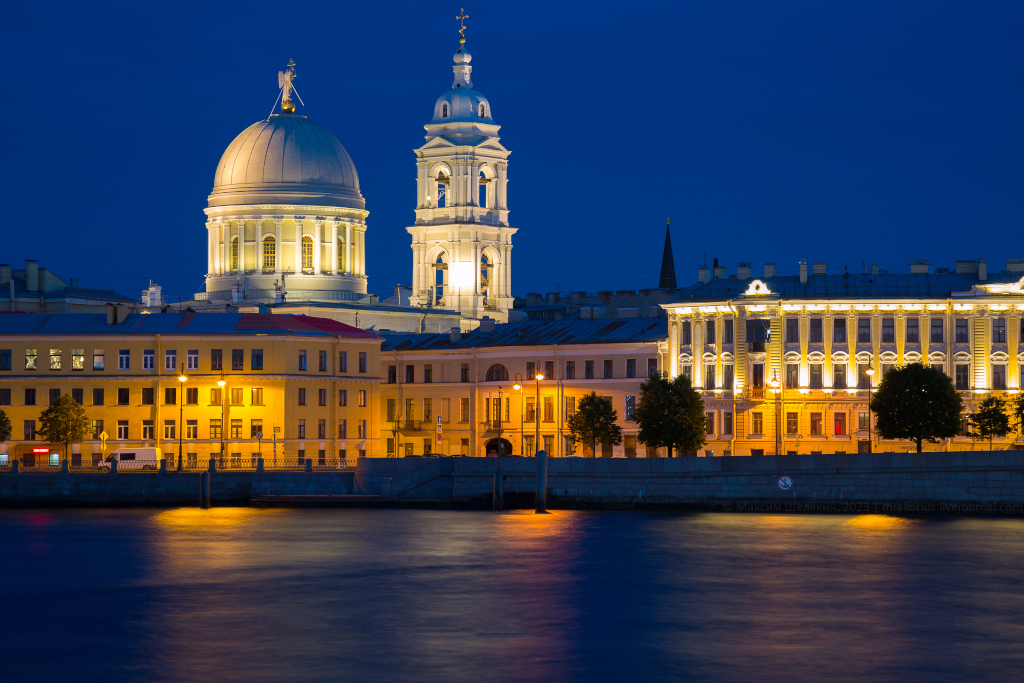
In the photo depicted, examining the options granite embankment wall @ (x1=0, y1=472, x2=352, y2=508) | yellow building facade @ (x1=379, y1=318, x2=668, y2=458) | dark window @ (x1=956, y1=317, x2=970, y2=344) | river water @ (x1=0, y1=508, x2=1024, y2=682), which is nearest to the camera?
river water @ (x1=0, y1=508, x2=1024, y2=682)

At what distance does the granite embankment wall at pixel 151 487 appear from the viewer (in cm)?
6931

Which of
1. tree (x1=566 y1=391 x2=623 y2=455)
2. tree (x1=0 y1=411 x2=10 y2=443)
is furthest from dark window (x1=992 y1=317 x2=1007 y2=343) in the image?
tree (x1=0 y1=411 x2=10 y2=443)

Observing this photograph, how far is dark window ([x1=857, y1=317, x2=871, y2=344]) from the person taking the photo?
280 feet

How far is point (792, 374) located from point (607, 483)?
2000cm

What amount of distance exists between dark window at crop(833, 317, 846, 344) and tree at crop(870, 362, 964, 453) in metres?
7.87

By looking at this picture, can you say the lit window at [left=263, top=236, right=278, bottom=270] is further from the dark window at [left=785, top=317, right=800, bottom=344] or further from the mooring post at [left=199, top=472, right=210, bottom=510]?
the mooring post at [left=199, top=472, right=210, bottom=510]

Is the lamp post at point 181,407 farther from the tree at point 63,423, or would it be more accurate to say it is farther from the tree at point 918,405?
the tree at point 918,405

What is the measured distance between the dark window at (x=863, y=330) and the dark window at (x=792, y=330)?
2794 mm

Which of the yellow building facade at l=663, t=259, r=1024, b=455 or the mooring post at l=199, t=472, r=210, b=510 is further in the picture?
the yellow building facade at l=663, t=259, r=1024, b=455

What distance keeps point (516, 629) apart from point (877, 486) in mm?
28288

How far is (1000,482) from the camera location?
64688mm

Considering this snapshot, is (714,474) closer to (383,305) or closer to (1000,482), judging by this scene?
(1000,482)

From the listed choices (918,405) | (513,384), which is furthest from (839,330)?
(513,384)

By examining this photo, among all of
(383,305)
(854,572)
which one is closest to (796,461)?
(854,572)
